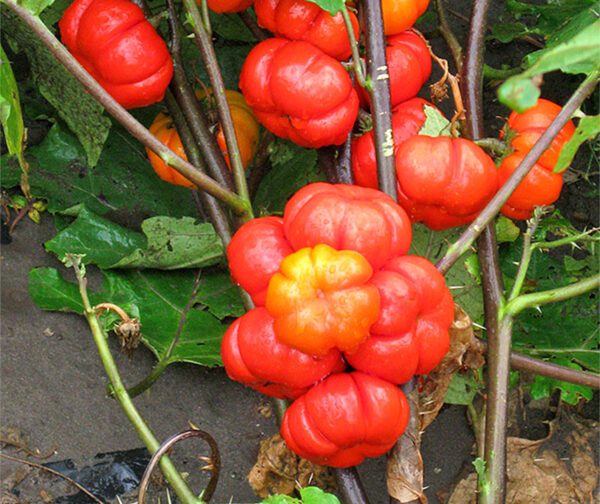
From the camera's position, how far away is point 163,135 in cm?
196

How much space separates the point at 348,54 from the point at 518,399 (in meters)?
1.04

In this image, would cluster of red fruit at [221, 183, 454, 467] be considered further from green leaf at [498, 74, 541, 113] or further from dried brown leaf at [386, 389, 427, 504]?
green leaf at [498, 74, 541, 113]

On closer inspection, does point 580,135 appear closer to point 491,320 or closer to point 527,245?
point 527,245

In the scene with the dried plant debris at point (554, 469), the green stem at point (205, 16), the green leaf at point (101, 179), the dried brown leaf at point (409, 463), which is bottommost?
the dried plant debris at point (554, 469)

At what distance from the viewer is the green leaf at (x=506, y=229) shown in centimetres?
200

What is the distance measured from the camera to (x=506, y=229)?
2010mm

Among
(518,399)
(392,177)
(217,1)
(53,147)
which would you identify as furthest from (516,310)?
(53,147)

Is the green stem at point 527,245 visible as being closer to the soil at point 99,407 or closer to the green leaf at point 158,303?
the soil at point 99,407

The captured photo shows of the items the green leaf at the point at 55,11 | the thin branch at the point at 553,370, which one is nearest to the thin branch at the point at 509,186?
the thin branch at the point at 553,370

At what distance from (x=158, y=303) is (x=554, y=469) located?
107cm

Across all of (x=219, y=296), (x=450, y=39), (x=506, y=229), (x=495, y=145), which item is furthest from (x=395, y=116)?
(x=219, y=296)

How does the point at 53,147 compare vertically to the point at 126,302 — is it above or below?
above

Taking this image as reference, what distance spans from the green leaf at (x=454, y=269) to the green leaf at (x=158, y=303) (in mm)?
521

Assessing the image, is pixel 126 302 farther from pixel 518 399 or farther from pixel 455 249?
pixel 518 399
